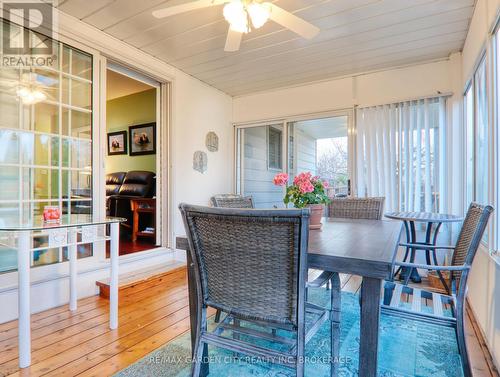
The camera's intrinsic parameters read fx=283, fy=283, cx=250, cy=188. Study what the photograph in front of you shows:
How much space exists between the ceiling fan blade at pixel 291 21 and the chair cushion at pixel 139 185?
3.22 m

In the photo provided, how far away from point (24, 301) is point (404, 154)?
370 cm

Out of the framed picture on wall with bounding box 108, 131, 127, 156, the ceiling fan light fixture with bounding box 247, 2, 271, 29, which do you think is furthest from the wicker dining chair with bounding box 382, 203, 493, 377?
the framed picture on wall with bounding box 108, 131, 127, 156

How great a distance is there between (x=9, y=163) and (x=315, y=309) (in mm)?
2402

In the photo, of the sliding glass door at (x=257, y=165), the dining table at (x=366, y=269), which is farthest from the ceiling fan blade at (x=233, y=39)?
the sliding glass door at (x=257, y=165)

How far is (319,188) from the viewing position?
1.77 metres

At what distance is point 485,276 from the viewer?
6.32ft

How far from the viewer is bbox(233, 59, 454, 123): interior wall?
10.6 ft

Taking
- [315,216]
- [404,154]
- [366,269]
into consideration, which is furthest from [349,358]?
[404,154]

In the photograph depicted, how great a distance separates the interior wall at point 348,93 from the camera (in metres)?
3.24

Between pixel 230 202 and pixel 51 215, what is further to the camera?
pixel 230 202

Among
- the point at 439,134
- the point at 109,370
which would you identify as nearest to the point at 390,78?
the point at 439,134

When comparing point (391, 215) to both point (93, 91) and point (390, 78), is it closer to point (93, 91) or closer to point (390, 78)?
point (390, 78)

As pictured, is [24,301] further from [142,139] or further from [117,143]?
[117,143]

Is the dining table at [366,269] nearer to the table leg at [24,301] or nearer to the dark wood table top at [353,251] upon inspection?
the dark wood table top at [353,251]
